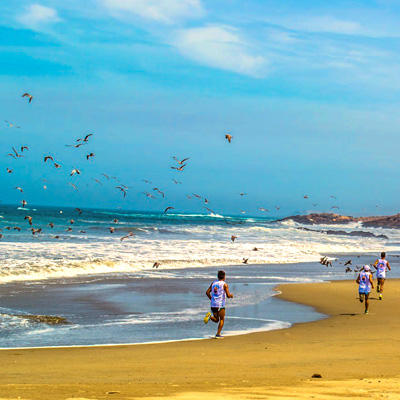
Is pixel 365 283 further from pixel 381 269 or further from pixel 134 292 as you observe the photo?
pixel 134 292

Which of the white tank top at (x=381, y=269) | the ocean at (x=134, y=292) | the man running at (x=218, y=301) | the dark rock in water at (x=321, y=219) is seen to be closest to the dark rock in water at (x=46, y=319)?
the ocean at (x=134, y=292)

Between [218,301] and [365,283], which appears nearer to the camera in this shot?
[218,301]

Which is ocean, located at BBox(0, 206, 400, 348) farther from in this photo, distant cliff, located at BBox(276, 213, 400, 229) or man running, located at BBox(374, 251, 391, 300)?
distant cliff, located at BBox(276, 213, 400, 229)

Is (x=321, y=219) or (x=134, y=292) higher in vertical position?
(x=321, y=219)

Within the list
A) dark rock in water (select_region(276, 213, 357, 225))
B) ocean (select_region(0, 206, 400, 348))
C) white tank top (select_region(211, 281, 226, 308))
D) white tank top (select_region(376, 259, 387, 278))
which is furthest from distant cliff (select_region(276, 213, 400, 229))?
white tank top (select_region(211, 281, 226, 308))

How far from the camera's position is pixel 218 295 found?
1283 cm

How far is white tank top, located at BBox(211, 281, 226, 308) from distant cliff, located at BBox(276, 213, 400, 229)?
134 meters

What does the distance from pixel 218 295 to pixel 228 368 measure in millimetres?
3694

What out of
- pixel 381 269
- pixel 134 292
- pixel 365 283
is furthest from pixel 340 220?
pixel 365 283

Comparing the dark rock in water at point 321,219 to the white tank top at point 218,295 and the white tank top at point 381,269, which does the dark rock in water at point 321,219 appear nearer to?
the white tank top at point 381,269

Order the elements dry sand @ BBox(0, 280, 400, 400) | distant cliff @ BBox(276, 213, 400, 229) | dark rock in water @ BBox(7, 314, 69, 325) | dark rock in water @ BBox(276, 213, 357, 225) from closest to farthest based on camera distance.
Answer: dry sand @ BBox(0, 280, 400, 400)
dark rock in water @ BBox(7, 314, 69, 325)
distant cliff @ BBox(276, 213, 400, 229)
dark rock in water @ BBox(276, 213, 357, 225)

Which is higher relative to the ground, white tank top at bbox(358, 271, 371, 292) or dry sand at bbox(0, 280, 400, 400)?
white tank top at bbox(358, 271, 371, 292)

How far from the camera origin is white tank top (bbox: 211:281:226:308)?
1275cm

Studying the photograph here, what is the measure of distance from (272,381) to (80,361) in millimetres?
3238
